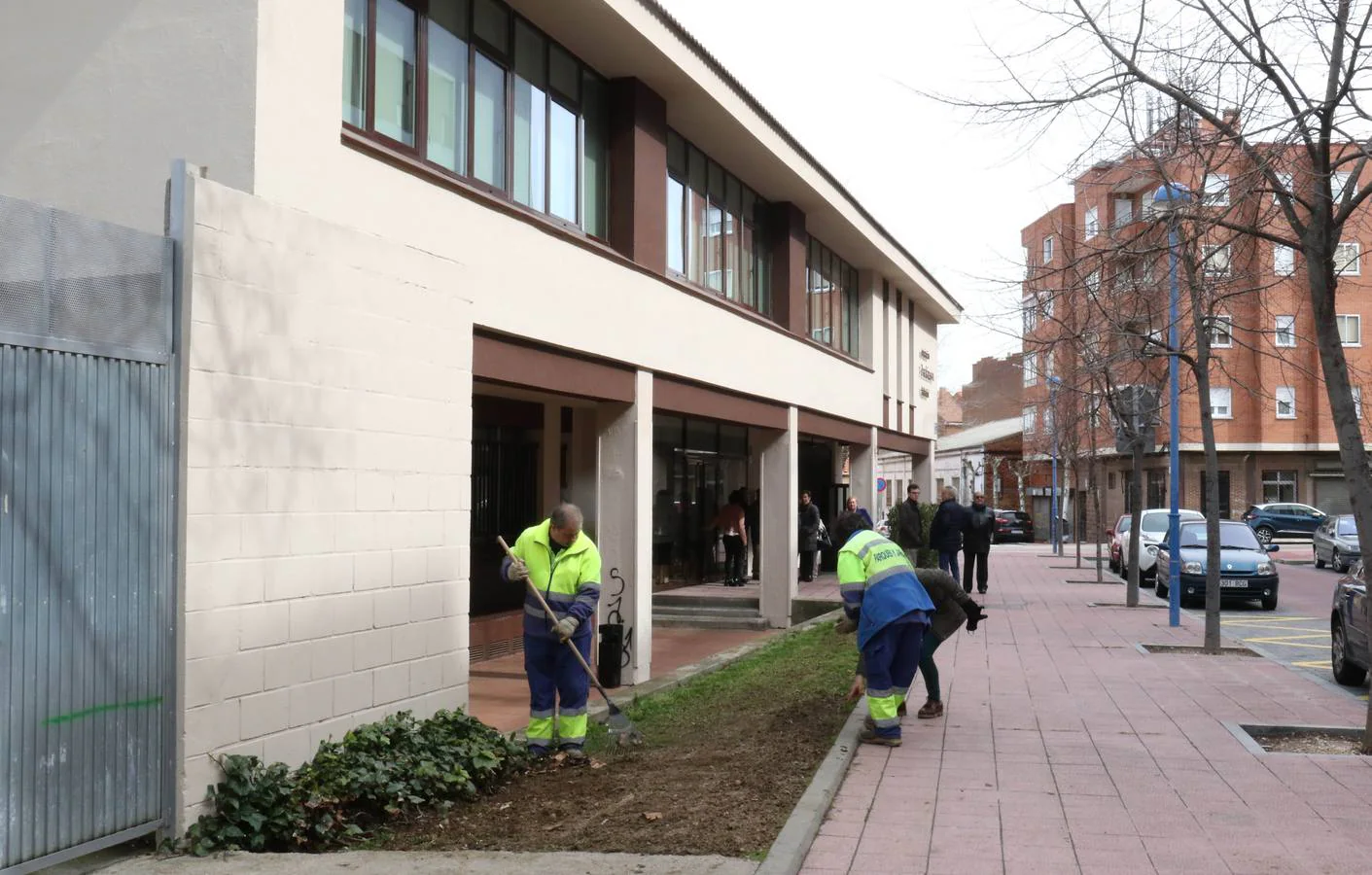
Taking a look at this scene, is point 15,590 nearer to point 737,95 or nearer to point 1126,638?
point 737,95

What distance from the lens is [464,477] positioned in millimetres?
8680

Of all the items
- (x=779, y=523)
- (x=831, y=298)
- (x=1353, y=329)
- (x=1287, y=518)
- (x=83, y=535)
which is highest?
(x=1353, y=329)

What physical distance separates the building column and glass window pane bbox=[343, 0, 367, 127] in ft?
15.1

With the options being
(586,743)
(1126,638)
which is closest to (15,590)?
(586,743)

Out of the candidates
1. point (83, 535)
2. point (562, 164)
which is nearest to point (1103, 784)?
point (83, 535)

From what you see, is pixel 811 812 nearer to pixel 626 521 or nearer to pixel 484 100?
pixel 626 521

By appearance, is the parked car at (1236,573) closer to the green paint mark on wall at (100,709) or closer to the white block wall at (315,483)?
the white block wall at (315,483)

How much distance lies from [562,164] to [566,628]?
18.0 ft

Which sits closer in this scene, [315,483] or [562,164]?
[315,483]

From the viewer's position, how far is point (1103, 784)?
25.1 ft

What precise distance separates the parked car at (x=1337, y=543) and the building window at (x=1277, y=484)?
2033 centimetres

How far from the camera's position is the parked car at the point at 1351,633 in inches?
460

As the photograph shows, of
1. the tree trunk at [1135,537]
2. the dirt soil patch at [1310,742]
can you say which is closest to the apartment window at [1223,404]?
the tree trunk at [1135,537]

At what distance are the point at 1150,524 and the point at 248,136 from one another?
2495 cm
